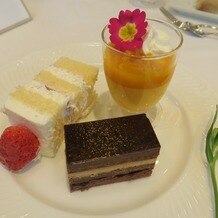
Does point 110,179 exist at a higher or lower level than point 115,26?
lower

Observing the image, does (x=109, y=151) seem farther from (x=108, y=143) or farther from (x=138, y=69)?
(x=138, y=69)

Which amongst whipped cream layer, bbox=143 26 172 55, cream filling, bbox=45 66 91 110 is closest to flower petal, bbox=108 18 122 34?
whipped cream layer, bbox=143 26 172 55

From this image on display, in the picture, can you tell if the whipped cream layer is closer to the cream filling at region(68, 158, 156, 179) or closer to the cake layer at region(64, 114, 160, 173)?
the cake layer at region(64, 114, 160, 173)

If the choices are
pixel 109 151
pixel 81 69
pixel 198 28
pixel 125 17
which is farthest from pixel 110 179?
pixel 198 28

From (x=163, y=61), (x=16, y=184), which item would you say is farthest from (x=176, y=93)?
(x=16, y=184)

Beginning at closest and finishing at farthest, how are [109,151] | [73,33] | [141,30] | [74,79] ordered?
[109,151]
[141,30]
[74,79]
[73,33]

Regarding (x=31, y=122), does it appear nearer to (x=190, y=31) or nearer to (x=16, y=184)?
(x=16, y=184)

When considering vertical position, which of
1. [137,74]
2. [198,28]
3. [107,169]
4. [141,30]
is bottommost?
Result: [198,28]
